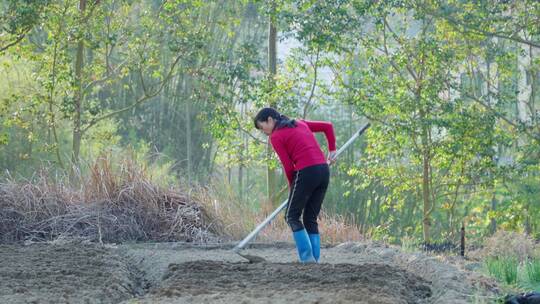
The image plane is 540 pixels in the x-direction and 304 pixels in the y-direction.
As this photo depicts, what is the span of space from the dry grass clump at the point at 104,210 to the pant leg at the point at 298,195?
396 cm

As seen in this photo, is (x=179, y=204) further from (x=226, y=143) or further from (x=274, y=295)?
(x=274, y=295)

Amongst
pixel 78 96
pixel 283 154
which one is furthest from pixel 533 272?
pixel 78 96

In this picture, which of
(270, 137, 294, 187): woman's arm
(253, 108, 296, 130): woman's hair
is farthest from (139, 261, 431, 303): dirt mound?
(253, 108, 296, 130): woman's hair

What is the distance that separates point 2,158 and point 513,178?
12.5m

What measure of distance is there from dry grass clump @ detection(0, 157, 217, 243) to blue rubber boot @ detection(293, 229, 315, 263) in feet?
12.4

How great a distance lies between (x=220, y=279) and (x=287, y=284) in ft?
2.47

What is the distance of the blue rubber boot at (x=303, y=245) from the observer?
9.82 meters

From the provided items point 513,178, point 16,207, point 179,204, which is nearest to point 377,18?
point 513,178

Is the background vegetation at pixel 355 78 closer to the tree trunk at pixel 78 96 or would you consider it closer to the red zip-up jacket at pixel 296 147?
the tree trunk at pixel 78 96

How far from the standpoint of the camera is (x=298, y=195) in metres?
9.81

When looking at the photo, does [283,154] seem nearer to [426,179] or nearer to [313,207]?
[313,207]

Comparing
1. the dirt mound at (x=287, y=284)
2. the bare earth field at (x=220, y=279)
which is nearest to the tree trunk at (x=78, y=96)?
the bare earth field at (x=220, y=279)

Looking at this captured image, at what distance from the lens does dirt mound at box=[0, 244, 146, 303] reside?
8.05 metres

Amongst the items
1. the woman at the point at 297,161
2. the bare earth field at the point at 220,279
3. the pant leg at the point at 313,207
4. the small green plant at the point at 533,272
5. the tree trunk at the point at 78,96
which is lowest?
the small green plant at the point at 533,272
